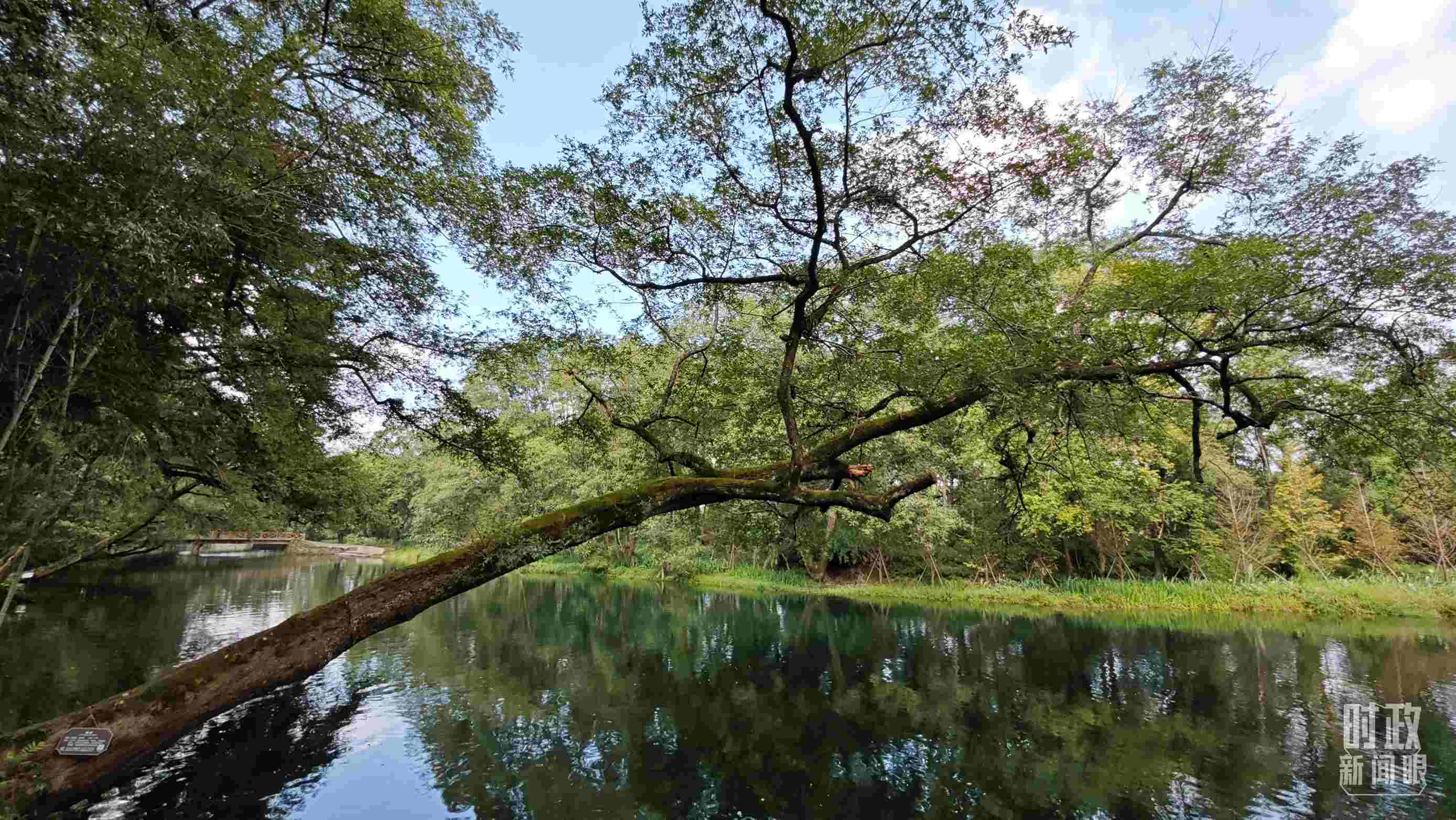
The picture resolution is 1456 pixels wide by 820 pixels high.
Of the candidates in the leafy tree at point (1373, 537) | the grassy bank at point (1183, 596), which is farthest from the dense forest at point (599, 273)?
the leafy tree at point (1373, 537)

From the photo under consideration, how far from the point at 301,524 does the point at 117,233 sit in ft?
25.3

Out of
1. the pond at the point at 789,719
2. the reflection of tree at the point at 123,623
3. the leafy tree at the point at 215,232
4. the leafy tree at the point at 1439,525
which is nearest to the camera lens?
the leafy tree at the point at 215,232

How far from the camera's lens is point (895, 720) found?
7434 mm

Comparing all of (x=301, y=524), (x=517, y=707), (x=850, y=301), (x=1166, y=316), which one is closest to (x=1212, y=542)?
(x=1166, y=316)

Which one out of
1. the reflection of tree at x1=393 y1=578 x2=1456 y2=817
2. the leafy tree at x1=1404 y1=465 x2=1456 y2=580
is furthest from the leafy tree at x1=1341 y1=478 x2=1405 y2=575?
the reflection of tree at x1=393 y1=578 x2=1456 y2=817

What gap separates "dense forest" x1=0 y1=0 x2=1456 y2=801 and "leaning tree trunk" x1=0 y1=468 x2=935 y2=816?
2 cm

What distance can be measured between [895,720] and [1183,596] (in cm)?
1296

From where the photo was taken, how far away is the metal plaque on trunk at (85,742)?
3047 mm

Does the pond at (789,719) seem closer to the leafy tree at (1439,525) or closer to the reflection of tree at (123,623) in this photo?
the reflection of tree at (123,623)

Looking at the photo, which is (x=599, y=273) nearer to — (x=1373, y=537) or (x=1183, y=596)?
(x=1183, y=596)

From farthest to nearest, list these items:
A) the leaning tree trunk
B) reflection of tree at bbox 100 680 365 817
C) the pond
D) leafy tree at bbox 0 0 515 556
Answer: the pond < reflection of tree at bbox 100 680 365 817 < the leaning tree trunk < leafy tree at bbox 0 0 515 556

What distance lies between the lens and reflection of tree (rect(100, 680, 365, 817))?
16.3ft

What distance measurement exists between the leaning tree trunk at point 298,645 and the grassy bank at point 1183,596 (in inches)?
540

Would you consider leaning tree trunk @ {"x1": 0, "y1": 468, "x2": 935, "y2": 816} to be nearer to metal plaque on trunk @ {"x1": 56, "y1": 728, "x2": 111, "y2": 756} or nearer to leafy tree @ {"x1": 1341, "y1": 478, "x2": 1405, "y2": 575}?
metal plaque on trunk @ {"x1": 56, "y1": 728, "x2": 111, "y2": 756}
